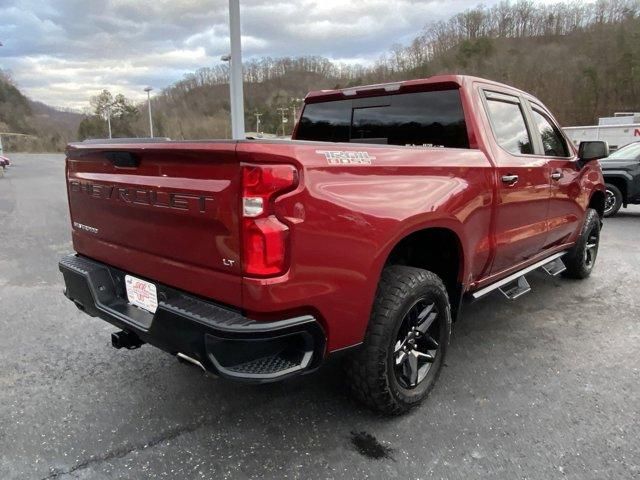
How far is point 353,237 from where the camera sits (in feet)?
7.31

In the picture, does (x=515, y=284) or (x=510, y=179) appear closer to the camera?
(x=510, y=179)

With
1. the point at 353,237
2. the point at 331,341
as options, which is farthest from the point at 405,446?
the point at 353,237

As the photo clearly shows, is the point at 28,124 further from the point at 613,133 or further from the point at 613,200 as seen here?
the point at 613,200

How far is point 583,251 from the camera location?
5.27m

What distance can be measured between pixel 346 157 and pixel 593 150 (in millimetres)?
3445

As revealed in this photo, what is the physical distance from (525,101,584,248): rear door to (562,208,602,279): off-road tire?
1.13 ft

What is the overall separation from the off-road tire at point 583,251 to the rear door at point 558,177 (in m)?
0.34

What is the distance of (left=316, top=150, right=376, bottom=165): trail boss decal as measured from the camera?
214 cm

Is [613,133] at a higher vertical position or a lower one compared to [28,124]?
lower

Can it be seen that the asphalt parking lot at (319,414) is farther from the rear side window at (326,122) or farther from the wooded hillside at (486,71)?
the wooded hillside at (486,71)

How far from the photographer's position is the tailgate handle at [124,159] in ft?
7.88

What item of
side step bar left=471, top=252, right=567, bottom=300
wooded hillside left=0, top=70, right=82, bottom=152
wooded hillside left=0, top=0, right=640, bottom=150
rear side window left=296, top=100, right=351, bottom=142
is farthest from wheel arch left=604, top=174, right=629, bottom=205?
wooded hillside left=0, top=70, right=82, bottom=152

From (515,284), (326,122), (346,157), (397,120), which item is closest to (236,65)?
(326,122)

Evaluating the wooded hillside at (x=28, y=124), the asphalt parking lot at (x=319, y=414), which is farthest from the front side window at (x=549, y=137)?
the wooded hillside at (x=28, y=124)
